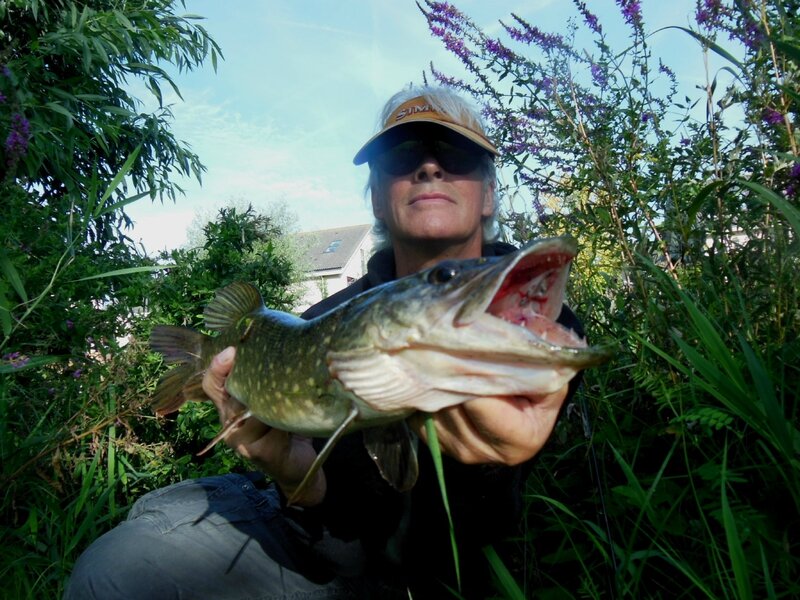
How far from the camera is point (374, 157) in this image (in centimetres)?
240

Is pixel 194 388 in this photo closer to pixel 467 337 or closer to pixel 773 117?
pixel 467 337

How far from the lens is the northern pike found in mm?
923

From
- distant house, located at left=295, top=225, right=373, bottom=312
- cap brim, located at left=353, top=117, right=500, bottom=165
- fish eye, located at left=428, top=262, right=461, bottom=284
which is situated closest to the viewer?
fish eye, located at left=428, top=262, right=461, bottom=284

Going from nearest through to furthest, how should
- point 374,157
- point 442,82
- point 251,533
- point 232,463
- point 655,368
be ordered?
point 655,368 < point 251,533 < point 374,157 < point 442,82 < point 232,463

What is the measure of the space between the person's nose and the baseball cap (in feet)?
0.42

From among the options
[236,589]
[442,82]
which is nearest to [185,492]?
[236,589]

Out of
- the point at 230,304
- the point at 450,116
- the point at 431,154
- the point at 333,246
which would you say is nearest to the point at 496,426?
the point at 230,304

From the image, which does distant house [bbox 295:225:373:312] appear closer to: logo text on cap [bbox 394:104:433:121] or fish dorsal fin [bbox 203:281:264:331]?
logo text on cap [bbox 394:104:433:121]

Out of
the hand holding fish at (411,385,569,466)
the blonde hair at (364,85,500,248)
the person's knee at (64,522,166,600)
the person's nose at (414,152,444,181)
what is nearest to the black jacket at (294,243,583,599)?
the hand holding fish at (411,385,569,466)

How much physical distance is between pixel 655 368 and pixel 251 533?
1.43m

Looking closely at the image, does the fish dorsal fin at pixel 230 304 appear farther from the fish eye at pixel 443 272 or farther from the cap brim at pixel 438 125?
the fish eye at pixel 443 272

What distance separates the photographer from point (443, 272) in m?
1.04

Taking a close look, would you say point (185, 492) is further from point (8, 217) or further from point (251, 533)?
point (8, 217)

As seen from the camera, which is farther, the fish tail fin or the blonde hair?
the blonde hair
